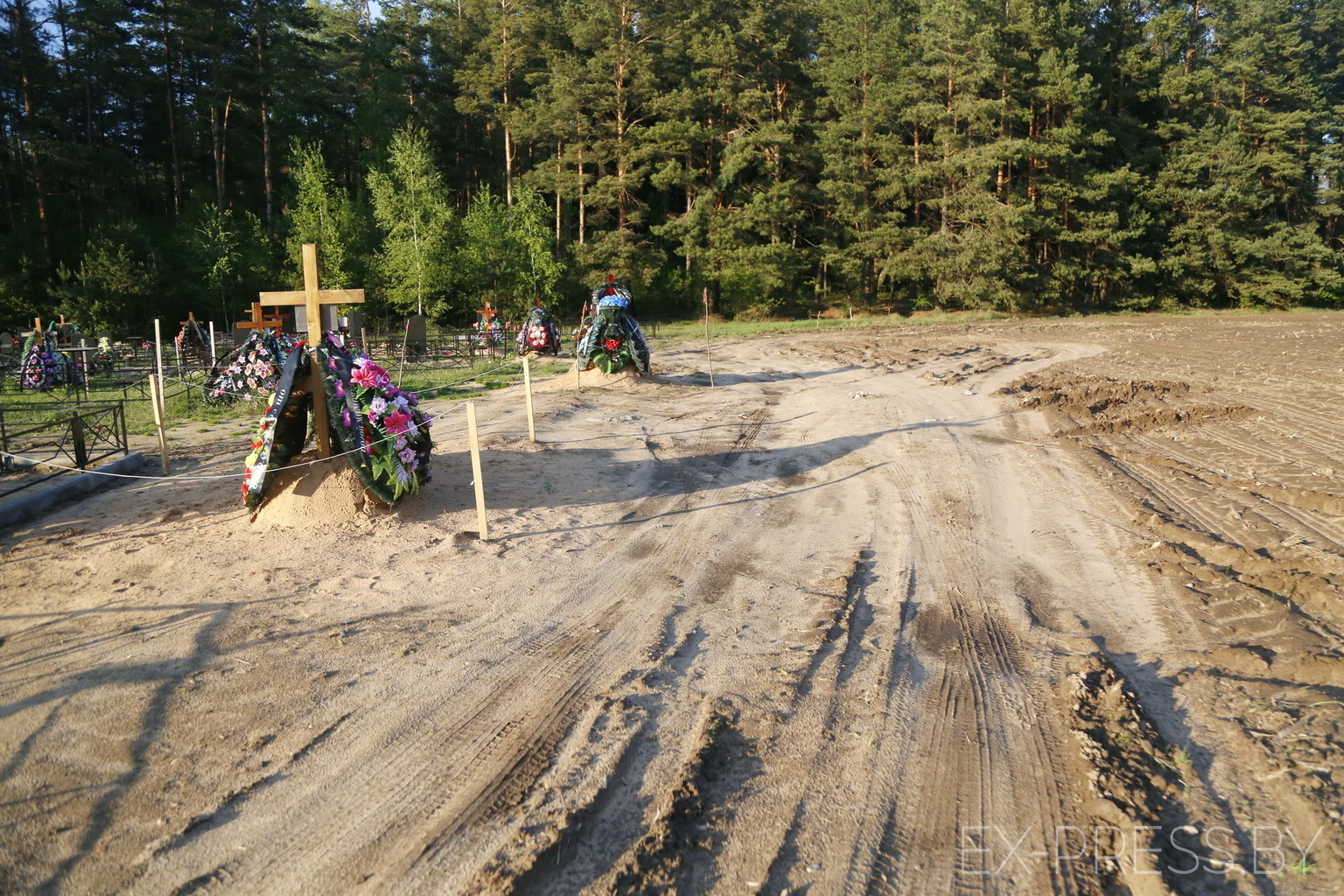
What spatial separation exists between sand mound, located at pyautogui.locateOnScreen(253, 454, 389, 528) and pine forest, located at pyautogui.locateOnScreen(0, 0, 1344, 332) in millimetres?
27214

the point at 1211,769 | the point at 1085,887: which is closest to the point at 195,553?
the point at 1085,887

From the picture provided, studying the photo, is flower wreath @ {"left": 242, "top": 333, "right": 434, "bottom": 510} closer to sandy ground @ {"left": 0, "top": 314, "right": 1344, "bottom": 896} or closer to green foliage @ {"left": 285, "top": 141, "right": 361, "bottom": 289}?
sandy ground @ {"left": 0, "top": 314, "right": 1344, "bottom": 896}

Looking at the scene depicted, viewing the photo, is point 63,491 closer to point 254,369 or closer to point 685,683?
point 254,369

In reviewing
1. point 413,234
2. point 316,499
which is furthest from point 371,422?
point 413,234

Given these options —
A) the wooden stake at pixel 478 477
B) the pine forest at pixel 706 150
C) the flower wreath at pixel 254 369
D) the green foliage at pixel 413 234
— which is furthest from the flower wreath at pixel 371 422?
the pine forest at pixel 706 150

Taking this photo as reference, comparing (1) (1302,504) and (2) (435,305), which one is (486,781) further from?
(2) (435,305)

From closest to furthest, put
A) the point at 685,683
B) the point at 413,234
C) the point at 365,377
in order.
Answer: the point at 685,683
the point at 365,377
the point at 413,234

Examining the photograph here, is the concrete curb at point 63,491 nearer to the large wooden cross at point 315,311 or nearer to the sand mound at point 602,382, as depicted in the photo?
the large wooden cross at point 315,311

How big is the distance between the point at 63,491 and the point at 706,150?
39.9 metres

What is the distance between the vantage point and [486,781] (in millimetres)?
4258

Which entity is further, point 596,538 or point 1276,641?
point 596,538

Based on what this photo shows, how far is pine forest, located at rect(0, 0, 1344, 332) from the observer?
36812 mm

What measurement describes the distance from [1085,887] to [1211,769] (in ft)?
4.41

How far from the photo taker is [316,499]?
8156 millimetres
